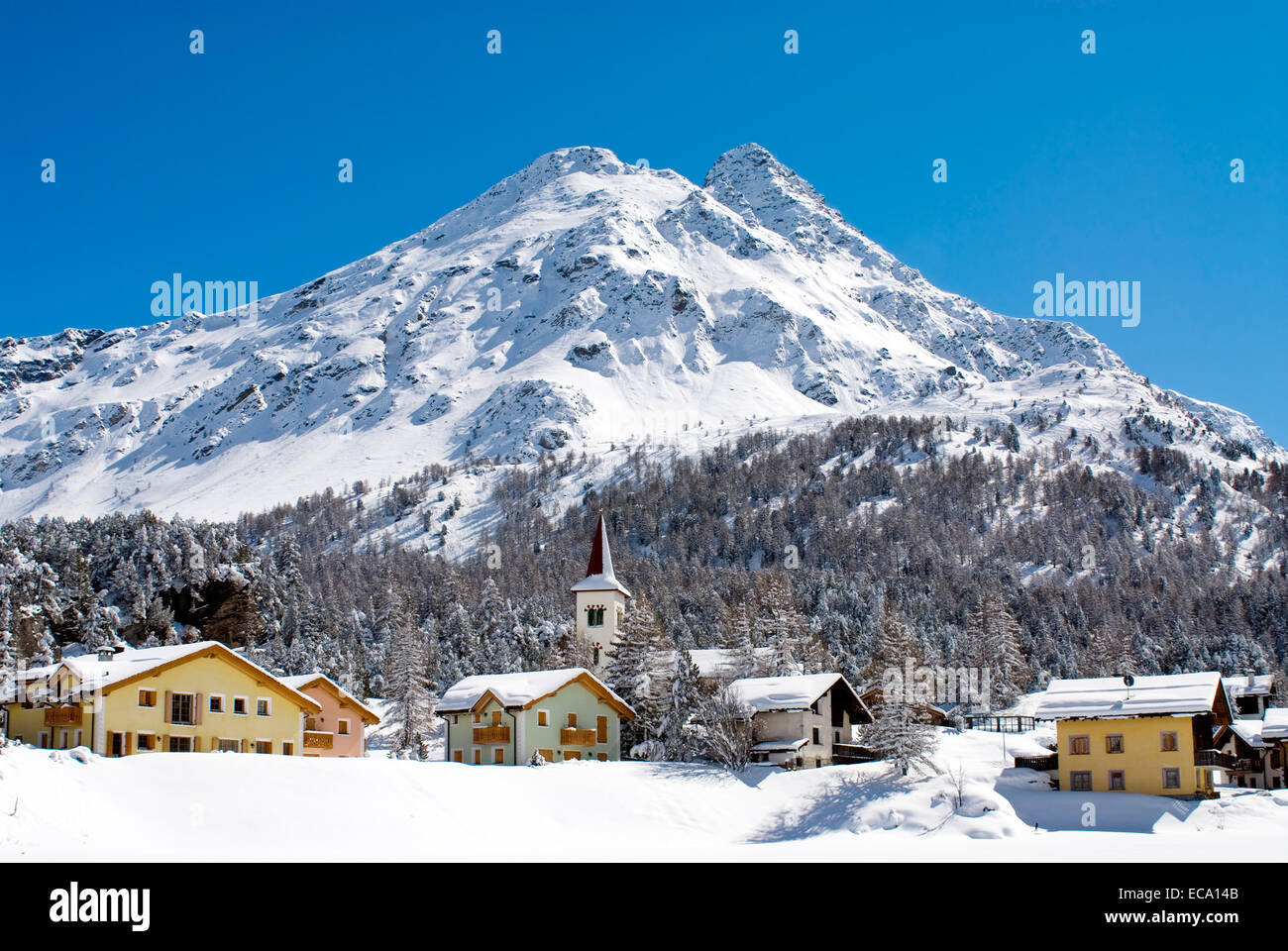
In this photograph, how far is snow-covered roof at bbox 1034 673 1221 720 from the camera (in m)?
56.6

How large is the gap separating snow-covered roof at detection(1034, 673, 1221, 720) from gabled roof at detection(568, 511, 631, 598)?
4056 centimetres

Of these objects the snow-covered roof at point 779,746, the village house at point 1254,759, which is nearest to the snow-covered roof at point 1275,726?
the village house at point 1254,759

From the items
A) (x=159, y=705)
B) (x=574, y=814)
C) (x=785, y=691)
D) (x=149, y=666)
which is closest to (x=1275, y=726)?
(x=785, y=691)

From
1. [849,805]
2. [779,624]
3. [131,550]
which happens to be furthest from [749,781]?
[131,550]

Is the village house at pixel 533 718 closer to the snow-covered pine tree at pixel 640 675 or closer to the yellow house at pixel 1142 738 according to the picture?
the snow-covered pine tree at pixel 640 675

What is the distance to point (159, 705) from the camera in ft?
169

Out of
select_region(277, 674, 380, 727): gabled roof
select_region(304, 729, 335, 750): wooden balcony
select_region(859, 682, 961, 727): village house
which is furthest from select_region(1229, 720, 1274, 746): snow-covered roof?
select_region(304, 729, 335, 750): wooden balcony

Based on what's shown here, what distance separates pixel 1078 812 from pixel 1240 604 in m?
116

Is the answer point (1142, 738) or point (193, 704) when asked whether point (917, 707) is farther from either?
point (193, 704)

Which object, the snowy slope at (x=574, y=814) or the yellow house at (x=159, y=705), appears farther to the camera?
the yellow house at (x=159, y=705)

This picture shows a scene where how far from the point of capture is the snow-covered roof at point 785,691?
64.5 meters

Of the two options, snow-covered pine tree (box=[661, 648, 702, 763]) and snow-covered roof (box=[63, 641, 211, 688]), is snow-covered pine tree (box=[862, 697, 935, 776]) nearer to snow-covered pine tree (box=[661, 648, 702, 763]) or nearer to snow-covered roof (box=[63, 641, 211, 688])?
snow-covered pine tree (box=[661, 648, 702, 763])
